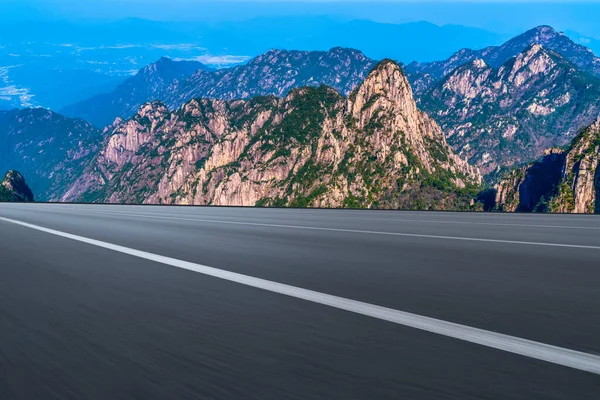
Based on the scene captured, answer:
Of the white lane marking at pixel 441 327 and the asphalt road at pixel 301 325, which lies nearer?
the asphalt road at pixel 301 325

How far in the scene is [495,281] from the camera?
23.8 feet

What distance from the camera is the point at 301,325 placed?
494 cm

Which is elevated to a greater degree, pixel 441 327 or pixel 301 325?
pixel 441 327

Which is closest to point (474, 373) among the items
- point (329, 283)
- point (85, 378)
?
point (85, 378)

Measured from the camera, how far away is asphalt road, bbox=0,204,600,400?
3.41m

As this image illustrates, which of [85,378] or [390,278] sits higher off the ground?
[85,378]

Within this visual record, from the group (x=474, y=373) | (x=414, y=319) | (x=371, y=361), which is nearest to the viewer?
(x=474, y=373)

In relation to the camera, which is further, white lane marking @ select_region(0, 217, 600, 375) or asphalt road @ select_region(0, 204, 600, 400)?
white lane marking @ select_region(0, 217, 600, 375)

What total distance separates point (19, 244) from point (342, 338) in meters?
10.7

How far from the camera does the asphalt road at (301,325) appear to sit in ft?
11.2

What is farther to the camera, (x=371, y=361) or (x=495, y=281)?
(x=495, y=281)

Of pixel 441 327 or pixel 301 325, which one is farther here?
pixel 301 325

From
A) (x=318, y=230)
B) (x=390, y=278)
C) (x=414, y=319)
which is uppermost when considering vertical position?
(x=414, y=319)

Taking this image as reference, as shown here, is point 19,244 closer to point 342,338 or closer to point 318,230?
point 318,230
